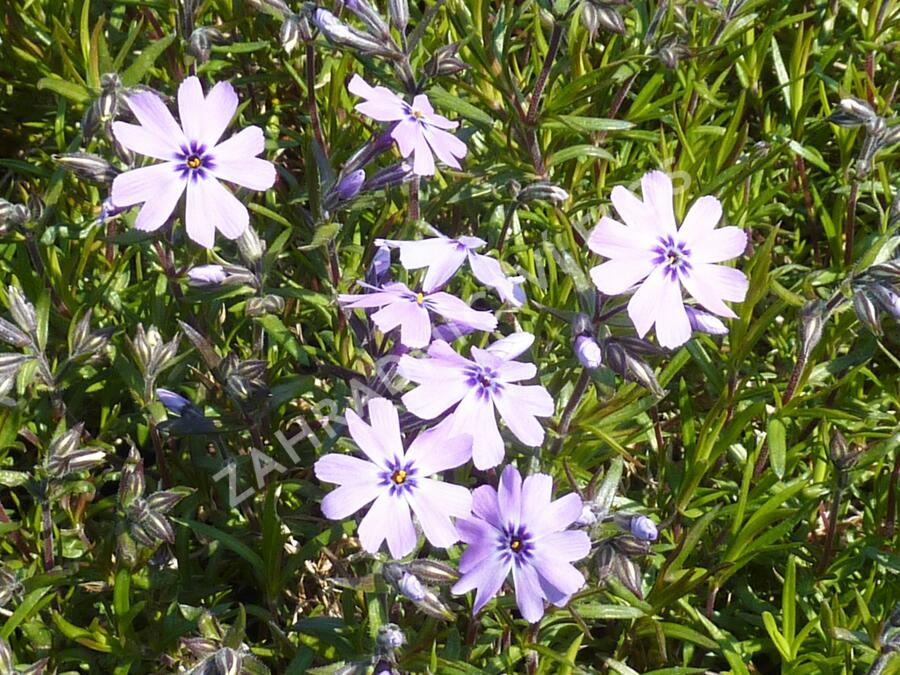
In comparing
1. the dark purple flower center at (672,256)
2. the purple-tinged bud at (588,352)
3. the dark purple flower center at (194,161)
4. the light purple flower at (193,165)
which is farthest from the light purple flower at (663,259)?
the dark purple flower center at (194,161)

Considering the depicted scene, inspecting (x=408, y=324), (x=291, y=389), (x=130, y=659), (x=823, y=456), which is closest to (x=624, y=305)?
(x=408, y=324)

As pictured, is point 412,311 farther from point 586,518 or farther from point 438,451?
point 586,518

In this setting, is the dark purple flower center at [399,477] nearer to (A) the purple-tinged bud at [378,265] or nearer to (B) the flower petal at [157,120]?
(A) the purple-tinged bud at [378,265]

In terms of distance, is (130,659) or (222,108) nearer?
(222,108)

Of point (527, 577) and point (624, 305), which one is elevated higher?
point (624, 305)

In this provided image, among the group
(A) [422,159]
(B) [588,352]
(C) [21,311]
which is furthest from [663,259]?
(C) [21,311]

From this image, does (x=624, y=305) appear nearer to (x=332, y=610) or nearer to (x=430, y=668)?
(x=430, y=668)
